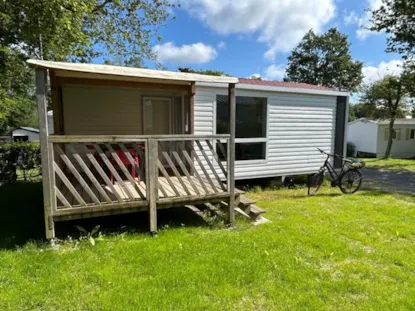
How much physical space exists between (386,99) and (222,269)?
18970 mm

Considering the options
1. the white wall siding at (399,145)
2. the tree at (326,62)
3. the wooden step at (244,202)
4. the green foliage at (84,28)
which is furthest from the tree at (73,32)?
the tree at (326,62)

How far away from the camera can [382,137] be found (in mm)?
20406

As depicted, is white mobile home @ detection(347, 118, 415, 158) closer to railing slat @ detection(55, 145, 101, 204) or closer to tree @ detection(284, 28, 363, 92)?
tree @ detection(284, 28, 363, 92)

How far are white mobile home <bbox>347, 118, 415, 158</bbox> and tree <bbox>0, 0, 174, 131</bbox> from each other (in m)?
16.2

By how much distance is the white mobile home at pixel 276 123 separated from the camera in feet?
21.7

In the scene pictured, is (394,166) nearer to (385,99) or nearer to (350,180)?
(385,99)

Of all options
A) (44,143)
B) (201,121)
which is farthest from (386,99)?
(44,143)

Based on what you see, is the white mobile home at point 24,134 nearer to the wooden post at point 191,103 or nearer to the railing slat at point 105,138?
the wooden post at point 191,103

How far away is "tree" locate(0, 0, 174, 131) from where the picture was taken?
255 inches

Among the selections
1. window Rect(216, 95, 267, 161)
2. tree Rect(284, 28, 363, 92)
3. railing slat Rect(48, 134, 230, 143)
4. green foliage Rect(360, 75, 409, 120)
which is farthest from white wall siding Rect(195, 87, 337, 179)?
tree Rect(284, 28, 363, 92)

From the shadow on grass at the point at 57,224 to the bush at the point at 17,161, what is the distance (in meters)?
3.34

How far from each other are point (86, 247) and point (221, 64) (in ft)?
100

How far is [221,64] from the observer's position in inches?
1257

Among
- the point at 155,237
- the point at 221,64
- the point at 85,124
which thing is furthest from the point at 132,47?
the point at 221,64
